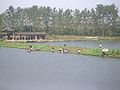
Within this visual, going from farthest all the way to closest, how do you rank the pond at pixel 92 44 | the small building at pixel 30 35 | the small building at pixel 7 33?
1. the small building at pixel 7 33
2. the small building at pixel 30 35
3. the pond at pixel 92 44

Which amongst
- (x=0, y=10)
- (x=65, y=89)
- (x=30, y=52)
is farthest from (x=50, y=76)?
(x=0, y=10)

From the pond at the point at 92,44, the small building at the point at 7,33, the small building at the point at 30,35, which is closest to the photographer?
the pond at the point at 92,44

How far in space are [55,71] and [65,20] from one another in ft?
2.45

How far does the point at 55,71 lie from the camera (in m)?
3.84

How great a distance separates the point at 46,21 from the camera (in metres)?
4.14

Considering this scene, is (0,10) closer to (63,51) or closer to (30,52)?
(30,52)

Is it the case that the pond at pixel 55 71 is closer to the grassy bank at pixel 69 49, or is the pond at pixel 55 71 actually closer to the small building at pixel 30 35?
the grassy bank at pixel 69 49

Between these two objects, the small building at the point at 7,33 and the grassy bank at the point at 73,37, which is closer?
the grassy bank at the point at 73,37

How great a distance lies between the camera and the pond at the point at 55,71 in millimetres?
3588

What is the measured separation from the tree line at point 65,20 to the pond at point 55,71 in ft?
1.13

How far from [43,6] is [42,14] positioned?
266 mm

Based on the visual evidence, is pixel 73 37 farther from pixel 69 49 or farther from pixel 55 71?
pixel 55 71

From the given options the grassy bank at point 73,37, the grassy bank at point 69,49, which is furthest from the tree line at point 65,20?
the grassy bank at point 69,49

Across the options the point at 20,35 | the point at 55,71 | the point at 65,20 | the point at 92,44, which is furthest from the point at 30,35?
the point at 92,44
